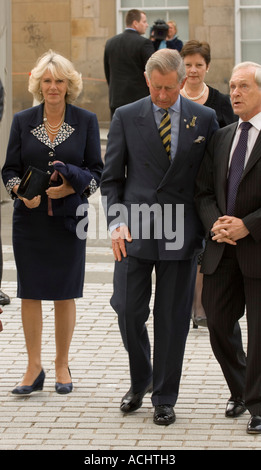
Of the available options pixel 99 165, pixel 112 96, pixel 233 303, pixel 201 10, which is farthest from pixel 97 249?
pixel 201 10

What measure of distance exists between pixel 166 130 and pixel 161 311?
3.23 ft

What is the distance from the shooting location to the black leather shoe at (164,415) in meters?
5.93

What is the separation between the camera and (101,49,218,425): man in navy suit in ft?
19.4

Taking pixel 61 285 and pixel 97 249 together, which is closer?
pixel 61 285

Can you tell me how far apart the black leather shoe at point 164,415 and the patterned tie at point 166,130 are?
1369mm

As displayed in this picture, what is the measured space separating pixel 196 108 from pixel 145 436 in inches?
69.9

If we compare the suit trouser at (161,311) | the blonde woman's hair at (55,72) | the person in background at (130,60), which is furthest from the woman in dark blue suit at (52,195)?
the person in background at (130,60)

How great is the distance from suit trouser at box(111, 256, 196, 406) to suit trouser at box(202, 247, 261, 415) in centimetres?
16

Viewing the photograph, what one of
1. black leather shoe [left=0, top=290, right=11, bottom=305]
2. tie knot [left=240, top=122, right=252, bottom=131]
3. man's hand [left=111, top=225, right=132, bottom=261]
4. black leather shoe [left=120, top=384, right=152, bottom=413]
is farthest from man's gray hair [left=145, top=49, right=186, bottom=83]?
black leather shoe [left=0, top=290, right=11, bottom=305]

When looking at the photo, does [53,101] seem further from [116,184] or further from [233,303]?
[233,303]

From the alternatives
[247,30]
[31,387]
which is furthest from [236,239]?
[247,30]

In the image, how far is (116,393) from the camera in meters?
6.50

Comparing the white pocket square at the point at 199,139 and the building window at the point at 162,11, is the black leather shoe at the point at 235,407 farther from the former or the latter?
the building window at the point at 162,11

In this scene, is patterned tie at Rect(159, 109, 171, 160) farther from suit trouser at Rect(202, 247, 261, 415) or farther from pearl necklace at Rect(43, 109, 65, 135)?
pearl necklace at Rect(43, 109, 65, 135)
